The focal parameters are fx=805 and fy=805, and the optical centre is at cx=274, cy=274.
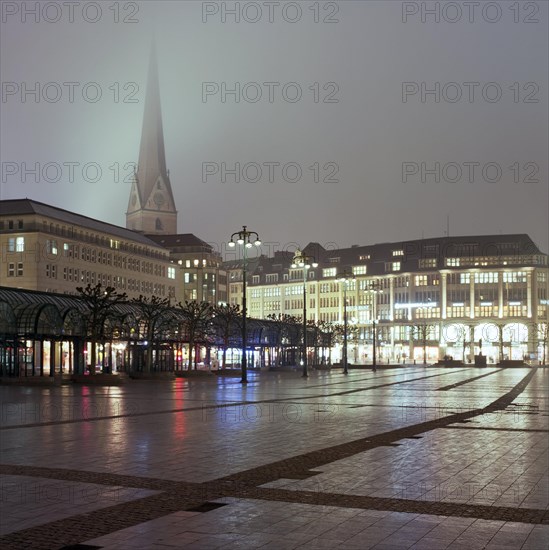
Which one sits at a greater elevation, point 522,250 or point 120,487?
point 522,250

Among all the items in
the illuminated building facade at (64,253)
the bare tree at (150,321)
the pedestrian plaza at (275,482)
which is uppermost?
the illuminated building facade at (64,253)

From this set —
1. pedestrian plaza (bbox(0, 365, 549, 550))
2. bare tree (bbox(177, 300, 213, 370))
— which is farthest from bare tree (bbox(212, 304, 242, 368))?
pedestrian plaza (bbox(0, 365, 549, 550))

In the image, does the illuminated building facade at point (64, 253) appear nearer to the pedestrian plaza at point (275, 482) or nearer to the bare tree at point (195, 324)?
the bare tree at point (195, 324)

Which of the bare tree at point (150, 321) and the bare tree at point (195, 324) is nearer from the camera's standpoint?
the bare tree at point (150, 321)

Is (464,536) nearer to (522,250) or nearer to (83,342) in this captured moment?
(83,342)

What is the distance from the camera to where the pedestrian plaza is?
934 cm

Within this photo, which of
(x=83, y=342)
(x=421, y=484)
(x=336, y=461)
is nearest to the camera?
(x=421, y=484)

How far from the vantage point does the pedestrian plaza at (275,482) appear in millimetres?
9344

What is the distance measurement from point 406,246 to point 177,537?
182668mm

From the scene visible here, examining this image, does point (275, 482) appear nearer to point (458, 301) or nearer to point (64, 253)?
point (64, 253)

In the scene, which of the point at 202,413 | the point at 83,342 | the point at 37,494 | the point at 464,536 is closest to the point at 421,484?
the point at 464,536

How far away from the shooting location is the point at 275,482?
12961 millimetres

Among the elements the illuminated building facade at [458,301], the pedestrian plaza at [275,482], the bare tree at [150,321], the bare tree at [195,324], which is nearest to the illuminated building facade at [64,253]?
the bare tree at [195,324]

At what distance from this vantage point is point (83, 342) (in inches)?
2542
